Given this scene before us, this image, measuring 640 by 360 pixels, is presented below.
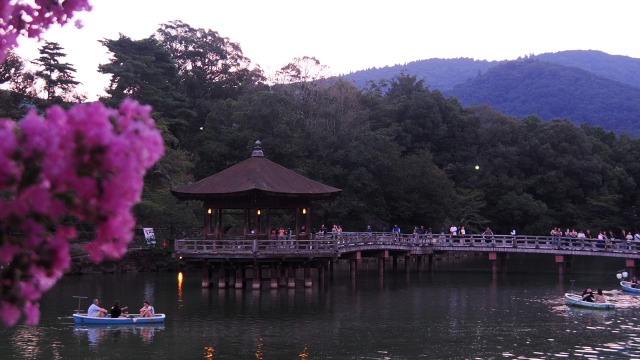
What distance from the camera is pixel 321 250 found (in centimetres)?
3794

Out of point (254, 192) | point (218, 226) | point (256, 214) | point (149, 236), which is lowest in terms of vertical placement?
point (149, 236)

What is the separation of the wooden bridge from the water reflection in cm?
1036

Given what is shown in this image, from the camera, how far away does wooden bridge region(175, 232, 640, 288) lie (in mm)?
36875

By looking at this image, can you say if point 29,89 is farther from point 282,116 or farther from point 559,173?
point 559,173

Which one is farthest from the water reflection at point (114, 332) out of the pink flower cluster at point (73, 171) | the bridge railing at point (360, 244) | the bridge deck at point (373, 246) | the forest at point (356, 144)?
the forest at point (356, 144)

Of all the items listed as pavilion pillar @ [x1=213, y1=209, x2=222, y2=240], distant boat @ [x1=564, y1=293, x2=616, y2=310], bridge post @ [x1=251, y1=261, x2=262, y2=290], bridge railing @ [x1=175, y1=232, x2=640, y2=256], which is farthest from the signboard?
distant boat @ [x1=564, y1=293, x2=616, y2=310]

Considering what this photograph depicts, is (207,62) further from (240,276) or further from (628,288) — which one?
(628,288)

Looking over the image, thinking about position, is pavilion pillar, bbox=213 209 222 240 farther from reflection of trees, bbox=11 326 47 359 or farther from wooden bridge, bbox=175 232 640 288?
reflection of trees, bbox=11 326 47 359

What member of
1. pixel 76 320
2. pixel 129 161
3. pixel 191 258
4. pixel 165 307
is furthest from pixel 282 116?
pixel 129 161

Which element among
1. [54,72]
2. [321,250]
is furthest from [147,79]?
[321,250]

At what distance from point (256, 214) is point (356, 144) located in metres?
22.4

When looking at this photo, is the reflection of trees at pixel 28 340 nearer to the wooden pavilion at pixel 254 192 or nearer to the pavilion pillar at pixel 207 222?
the wooden pavilion at pixel 254 192

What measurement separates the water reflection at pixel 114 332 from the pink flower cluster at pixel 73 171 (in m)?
20.7

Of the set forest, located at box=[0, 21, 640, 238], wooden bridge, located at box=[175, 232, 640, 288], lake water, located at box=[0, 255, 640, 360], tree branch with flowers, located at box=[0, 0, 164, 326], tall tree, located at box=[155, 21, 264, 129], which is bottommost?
lake water, located at box=[0, 255, 640, 360]
